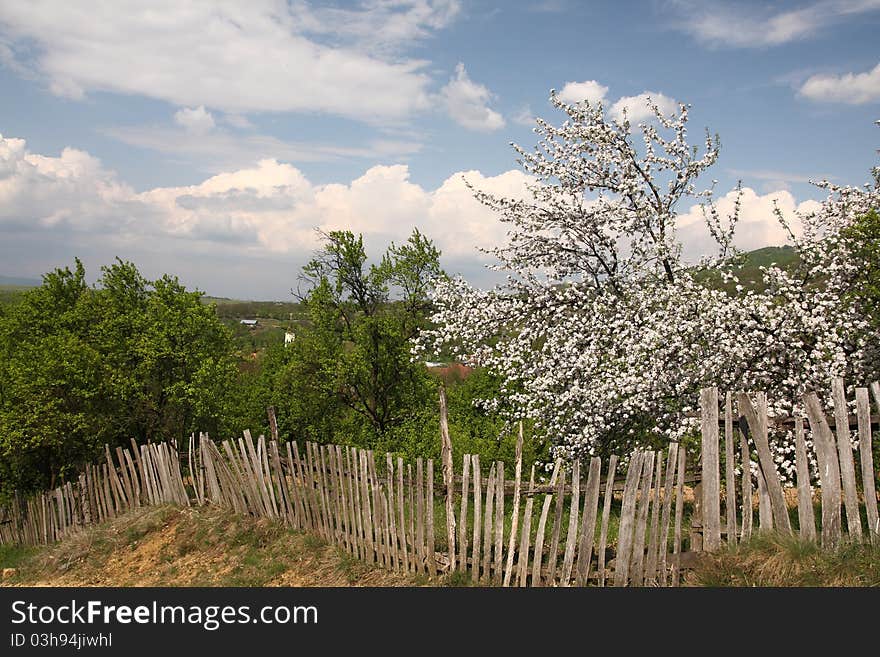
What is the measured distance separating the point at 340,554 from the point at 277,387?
1490 cm

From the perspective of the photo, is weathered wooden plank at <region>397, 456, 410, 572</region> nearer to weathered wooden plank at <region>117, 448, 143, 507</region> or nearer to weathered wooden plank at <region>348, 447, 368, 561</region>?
weathered wooden plank at <region>348, 447, 368, 561</region>

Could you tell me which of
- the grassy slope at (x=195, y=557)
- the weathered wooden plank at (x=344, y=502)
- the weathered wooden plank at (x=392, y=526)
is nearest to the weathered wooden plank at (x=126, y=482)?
the grassy slope at (x=195, y=557)

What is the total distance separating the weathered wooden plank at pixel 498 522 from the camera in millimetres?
5938

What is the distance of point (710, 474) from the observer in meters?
5.57

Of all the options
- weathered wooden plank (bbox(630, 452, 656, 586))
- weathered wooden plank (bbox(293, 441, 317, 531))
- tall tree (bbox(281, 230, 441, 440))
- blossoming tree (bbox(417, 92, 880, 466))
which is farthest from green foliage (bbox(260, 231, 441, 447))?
weathered wooden plank (bbox(630, 452, 656, 586))

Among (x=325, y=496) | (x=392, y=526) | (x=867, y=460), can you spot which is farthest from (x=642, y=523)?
A: (x=325, y=496)

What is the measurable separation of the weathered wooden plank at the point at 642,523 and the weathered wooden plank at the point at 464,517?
5.14ft

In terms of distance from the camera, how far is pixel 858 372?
7934 millimetres

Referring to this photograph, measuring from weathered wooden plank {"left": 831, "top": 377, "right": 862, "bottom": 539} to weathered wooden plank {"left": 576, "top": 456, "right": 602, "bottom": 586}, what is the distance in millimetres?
1811

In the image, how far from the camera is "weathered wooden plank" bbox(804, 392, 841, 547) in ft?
16.5

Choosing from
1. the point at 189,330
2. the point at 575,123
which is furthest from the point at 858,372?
the point at 189,330

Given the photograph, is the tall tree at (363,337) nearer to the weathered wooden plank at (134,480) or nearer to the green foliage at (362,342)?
the green foliage at (362,342)

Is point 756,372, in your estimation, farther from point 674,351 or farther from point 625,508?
point 625,508

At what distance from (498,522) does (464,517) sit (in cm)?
42
